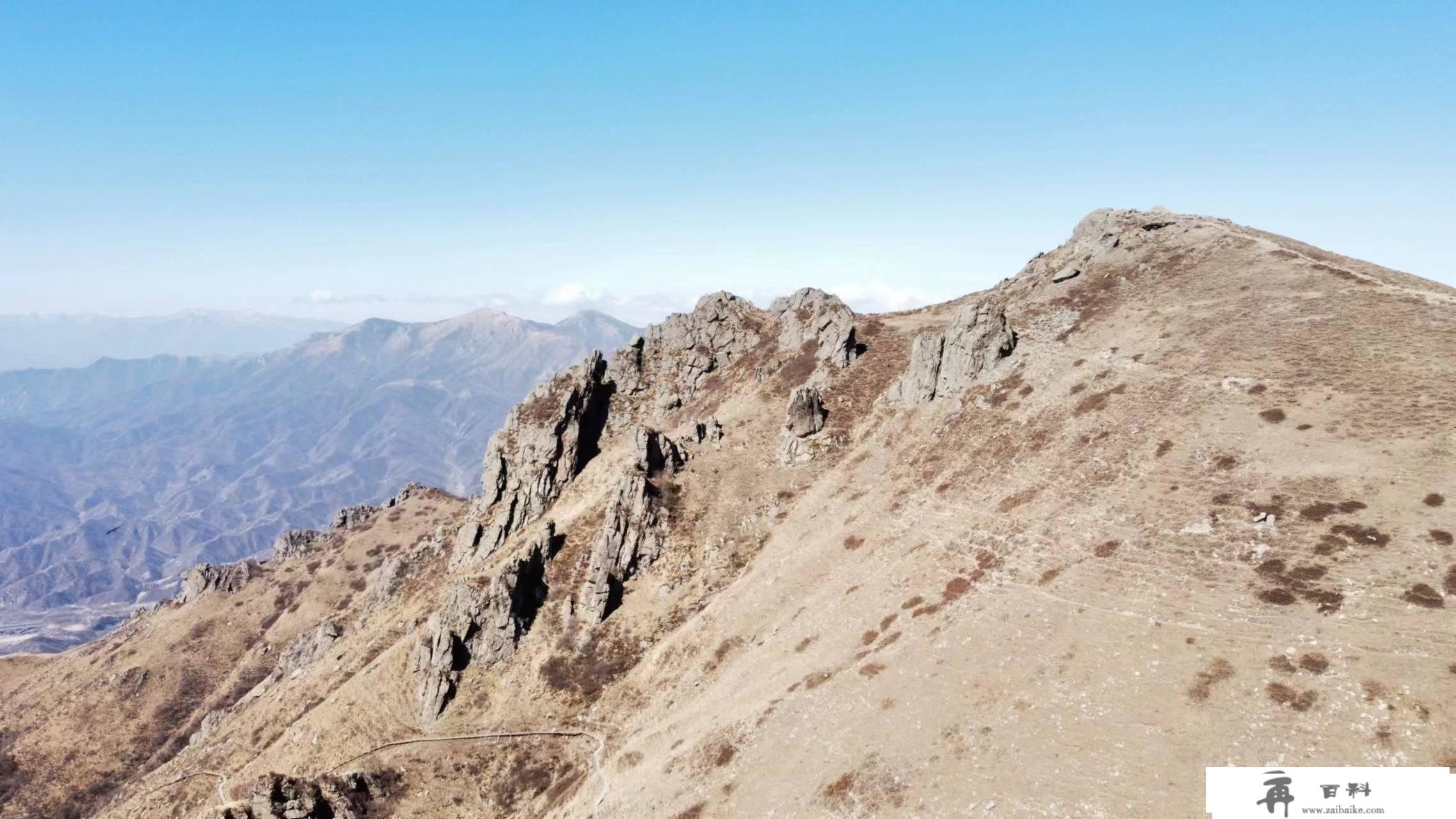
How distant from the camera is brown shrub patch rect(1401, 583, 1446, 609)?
31516 millimetres

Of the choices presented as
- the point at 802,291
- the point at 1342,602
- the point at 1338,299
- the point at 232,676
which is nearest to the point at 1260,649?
the point at 1342,602

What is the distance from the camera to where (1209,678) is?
3219cm

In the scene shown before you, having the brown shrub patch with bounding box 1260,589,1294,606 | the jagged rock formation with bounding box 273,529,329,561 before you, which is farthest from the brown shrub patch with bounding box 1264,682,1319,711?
the jagged rock formation with bounding box 273,529,329,561

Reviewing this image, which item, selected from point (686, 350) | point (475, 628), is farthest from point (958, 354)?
point (475, 628)

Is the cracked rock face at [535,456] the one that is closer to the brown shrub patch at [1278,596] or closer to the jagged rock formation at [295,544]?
the brown shrub patch at [1278,596]

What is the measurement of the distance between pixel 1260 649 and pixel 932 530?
88.6 feet

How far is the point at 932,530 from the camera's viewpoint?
A: 5825cm

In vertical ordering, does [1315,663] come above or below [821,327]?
below

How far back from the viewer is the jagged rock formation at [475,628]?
74000mm

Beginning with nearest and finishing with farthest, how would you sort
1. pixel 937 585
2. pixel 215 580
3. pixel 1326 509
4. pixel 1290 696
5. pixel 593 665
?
1. pixel 1290 696
2. pixel 1326 509
3. pixel 937 585
4. pixel 593 665
5. pixel 215 580

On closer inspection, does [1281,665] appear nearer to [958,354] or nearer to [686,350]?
[958,354]

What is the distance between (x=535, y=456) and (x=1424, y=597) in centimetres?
10024

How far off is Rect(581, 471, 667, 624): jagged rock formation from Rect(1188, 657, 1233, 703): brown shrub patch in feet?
184

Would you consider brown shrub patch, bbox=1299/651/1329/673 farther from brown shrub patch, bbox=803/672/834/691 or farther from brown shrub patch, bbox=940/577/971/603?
brown shrub patch, bbox=803/672/834/691
